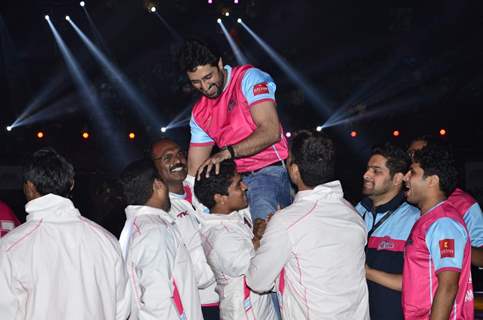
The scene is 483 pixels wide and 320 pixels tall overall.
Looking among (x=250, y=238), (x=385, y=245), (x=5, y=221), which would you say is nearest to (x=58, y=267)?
(x=250, y=238)

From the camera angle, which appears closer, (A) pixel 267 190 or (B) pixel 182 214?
(A) pixel 267 190

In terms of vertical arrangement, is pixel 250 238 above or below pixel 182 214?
below

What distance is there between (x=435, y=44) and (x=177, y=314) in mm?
11046

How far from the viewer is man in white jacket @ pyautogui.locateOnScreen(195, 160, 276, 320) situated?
160 inches

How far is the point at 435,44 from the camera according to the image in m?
13.7

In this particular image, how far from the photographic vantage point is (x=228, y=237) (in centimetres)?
407

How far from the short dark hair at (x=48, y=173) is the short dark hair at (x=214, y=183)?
83 cm

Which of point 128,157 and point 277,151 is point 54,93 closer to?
Result: point 128,157

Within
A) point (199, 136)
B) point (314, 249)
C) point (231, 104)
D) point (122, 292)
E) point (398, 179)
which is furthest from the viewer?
point (199, 136)

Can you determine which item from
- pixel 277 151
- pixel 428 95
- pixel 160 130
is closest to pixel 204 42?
pixel 277 151

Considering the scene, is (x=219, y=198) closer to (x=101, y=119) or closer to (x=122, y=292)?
(x=122, y=292)

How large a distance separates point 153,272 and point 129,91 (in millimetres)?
9841

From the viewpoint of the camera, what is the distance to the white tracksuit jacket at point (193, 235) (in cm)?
458

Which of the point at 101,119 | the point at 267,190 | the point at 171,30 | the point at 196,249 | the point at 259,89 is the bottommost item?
the point at 196,249
